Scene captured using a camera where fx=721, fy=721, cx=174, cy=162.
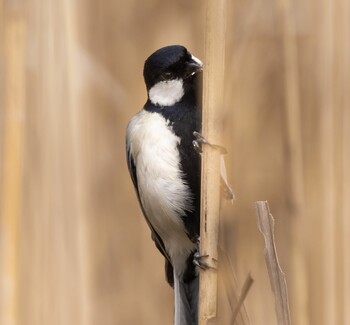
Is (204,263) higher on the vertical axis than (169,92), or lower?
lower

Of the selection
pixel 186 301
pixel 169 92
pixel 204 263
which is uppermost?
pixel 169 92

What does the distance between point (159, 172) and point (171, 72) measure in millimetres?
200

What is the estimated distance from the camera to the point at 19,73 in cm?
132

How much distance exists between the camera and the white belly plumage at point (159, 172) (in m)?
1.39

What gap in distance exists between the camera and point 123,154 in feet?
5.80

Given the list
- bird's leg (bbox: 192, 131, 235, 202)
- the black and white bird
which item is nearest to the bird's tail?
the black and white bird

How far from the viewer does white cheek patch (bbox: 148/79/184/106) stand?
1.42 metres

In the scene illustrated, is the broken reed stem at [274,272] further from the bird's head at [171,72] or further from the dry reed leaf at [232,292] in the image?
the bird's head at [171,72]

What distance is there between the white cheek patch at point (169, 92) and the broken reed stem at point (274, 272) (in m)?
0.54

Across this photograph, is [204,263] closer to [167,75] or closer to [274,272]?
[274,272]

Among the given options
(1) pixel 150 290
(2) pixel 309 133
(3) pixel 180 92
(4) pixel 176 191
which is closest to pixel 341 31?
(2) pixel 309 133

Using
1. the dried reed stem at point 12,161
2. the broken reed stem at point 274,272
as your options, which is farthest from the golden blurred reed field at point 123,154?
the broken reed stem at point 274,272

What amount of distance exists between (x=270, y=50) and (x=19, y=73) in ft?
1.97

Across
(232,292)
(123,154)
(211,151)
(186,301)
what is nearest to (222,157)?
(211,151)
